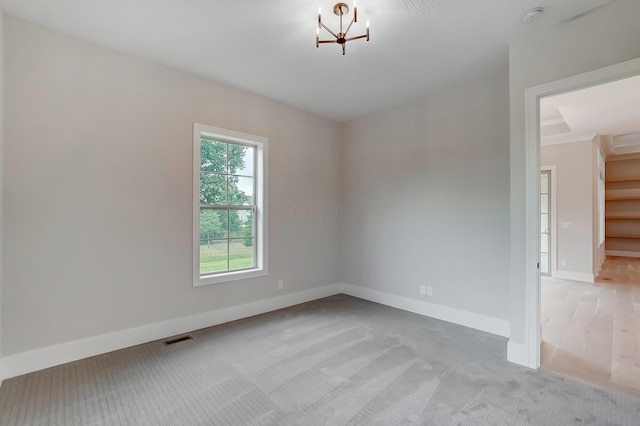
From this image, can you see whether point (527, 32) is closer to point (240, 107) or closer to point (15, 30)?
point (240, 107)

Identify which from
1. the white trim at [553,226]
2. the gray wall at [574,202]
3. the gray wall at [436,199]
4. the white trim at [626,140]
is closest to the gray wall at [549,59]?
the gray wall at [436,199]

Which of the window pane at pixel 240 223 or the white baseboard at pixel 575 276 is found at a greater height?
the window pane at pixel 240 223

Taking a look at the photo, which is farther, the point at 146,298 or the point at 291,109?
the point at 291,109

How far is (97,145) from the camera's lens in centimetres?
277

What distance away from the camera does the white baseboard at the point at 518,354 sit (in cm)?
253

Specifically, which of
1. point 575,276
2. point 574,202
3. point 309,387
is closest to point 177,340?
point 309,387

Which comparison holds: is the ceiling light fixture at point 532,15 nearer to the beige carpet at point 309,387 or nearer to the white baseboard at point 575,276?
the beige carpet at point 309,387

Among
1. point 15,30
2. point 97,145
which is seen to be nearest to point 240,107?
point 97,145

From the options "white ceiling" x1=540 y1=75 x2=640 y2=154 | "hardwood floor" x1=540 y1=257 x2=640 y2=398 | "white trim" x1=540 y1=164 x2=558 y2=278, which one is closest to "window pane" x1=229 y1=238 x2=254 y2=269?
"hardwood floor" x1=540 y1=257 x2=640 y2=398

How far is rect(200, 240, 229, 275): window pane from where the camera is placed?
3.54 m

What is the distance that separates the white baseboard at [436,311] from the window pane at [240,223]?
6.68 feet

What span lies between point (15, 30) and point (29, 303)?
2.27 meters

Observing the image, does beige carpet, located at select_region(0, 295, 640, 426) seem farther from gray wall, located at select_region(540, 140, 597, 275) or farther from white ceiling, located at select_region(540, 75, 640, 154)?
gray wall, located at select_region(540, 140, 597, 275)

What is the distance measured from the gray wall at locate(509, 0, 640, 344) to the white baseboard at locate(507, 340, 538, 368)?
2.1 inches
